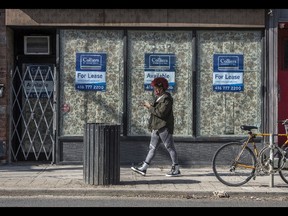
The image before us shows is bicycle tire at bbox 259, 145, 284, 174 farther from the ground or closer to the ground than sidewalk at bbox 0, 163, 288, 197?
farther from the ground

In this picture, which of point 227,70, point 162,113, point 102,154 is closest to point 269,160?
point 162,113

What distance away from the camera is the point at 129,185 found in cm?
966

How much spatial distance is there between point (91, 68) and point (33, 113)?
5.76ft

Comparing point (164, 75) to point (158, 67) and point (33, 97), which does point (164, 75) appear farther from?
point (33, 97)

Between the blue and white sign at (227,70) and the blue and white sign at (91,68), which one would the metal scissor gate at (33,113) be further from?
the blue and white sign at (227,70)

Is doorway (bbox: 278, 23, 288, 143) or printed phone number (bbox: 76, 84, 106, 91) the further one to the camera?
doorway (bbox: 278, 23, 288, 143)

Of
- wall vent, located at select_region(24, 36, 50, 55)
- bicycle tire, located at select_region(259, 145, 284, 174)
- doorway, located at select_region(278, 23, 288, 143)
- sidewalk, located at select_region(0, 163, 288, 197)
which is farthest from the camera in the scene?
wall vent, located at select_region(24, 36, 50, 55)

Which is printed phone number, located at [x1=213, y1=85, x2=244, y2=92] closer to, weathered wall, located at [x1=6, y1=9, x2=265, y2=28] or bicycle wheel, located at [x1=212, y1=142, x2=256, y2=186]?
weathered wall, located at [x1=6, y1=9, x2=265, y2=28]

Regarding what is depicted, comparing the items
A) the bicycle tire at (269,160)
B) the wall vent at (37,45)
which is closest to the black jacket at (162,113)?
the bicycle tire at (269,160)

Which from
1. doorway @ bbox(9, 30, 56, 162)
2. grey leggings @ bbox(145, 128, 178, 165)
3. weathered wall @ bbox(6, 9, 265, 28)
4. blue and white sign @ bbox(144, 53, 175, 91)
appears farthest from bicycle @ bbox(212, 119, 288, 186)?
doorway @ bbox(9, 30, 56, 162)

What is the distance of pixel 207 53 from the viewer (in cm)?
1232

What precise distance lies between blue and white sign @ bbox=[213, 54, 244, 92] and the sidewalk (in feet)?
6.57

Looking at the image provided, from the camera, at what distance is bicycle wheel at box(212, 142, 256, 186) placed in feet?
31.7
